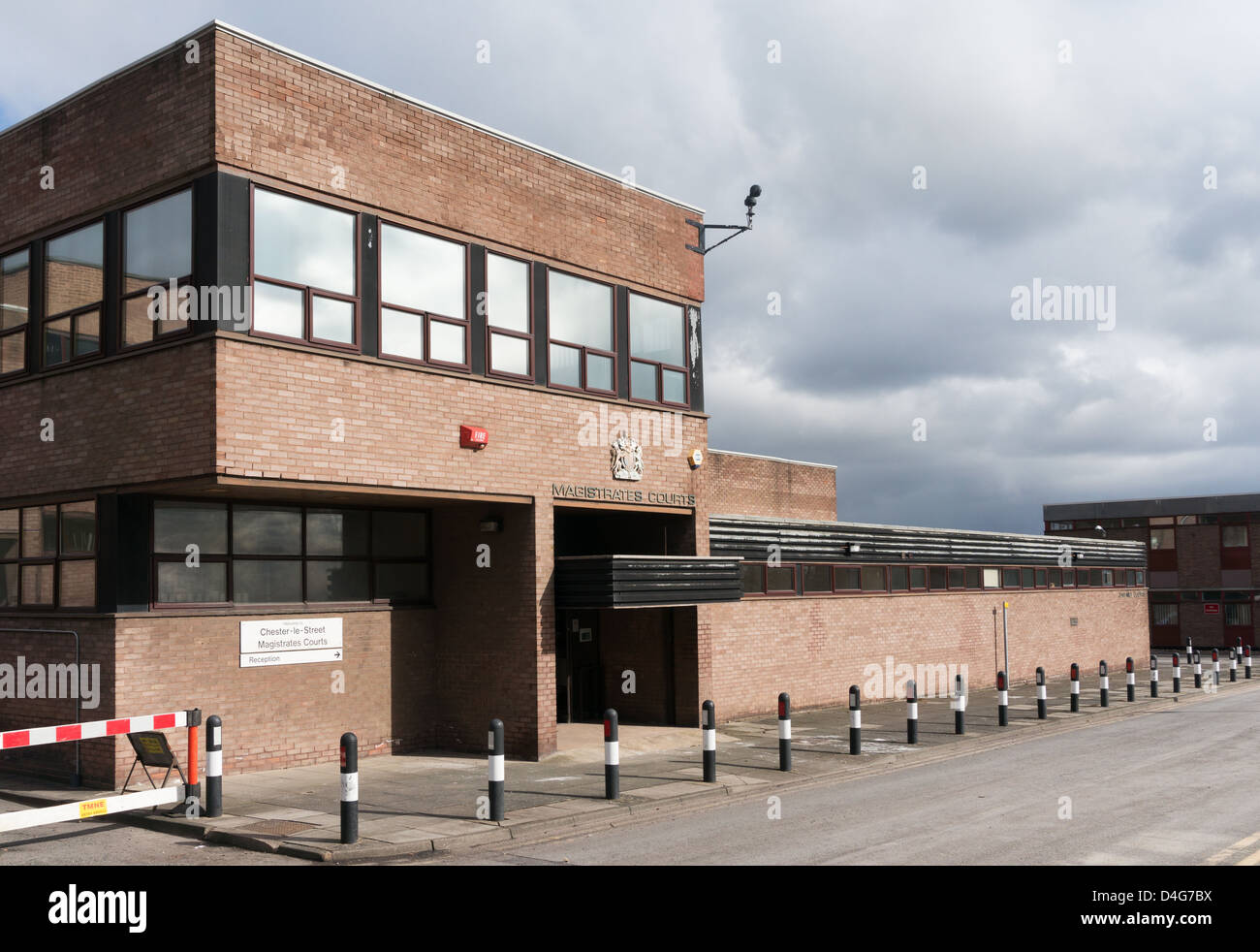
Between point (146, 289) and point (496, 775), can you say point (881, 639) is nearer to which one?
point (496, 775)

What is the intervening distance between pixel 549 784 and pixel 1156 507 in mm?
47437

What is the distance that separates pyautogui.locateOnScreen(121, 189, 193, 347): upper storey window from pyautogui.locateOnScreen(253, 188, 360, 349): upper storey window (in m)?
0.84

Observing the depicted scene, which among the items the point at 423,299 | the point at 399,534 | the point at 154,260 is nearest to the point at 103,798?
the point at 154,260

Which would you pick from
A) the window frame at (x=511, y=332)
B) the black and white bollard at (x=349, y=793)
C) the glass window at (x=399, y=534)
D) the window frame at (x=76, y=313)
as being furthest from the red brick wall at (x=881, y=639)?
the window frame at (x=76, y=313)

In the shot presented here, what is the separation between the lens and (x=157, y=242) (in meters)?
14.3

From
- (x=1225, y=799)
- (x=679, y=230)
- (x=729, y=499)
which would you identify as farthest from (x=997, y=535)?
(x=1225, y=799)

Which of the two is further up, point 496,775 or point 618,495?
point 618,495

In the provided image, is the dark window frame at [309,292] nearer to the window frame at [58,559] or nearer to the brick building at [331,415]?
the brick building at [331,415]

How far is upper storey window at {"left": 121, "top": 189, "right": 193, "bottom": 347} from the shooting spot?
45.8ft

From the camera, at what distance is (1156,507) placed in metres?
54.2

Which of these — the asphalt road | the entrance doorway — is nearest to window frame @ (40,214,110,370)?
the asphalt road

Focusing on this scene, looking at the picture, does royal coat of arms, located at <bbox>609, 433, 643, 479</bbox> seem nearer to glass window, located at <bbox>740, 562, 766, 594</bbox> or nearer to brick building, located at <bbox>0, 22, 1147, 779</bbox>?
brick building, located at <bbox>0, 22, 1147, 779</bbox>
